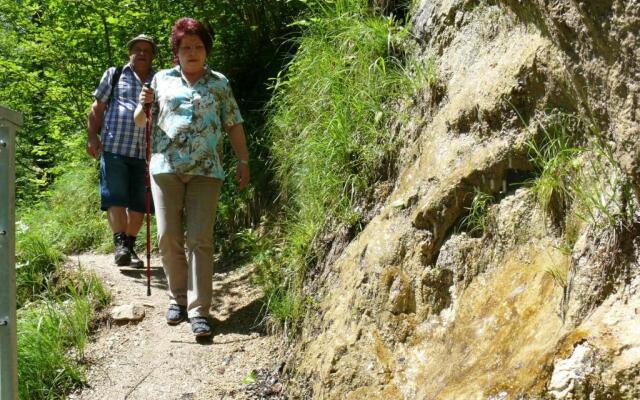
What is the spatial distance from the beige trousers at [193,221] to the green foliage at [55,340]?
100 centimetres

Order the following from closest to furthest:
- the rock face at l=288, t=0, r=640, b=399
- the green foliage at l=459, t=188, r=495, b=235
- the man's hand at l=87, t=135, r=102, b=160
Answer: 1. the rock face at l=288, t=0, r=640, b=399
2. the green foliage at l=459, t=188, r=495, b=235
3. the man's hand at l=87, t=135, r=102, b=160

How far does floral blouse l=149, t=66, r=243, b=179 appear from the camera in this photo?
4.97m

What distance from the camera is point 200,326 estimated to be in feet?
16.4

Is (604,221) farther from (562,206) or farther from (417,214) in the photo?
(417,214)

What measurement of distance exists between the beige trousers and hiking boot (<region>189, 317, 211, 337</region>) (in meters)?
0.04

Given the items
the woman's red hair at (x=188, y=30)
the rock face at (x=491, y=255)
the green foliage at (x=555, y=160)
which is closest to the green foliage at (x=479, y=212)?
the rock face at (x=491, y=255)

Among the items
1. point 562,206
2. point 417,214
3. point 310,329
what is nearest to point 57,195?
point 310,329

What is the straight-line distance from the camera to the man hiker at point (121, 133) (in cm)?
643

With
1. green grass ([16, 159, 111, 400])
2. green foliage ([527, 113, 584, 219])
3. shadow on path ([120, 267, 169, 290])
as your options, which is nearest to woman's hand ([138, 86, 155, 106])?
green grass ([16, 159, 111, 400])

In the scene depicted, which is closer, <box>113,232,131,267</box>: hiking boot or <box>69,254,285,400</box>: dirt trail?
<box>69,254,285,400</box>: dirt trail

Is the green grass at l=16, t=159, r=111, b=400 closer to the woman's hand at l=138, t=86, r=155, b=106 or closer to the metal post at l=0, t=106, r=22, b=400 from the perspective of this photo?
the woman's hand at l=138, t=86, r=155, b=106

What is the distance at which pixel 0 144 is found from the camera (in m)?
2.77

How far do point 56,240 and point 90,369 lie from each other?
4041mm

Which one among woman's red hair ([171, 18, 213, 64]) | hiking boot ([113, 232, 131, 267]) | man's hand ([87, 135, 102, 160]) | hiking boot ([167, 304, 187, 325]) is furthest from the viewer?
hiking boot ([113, 232, 131, 267])
